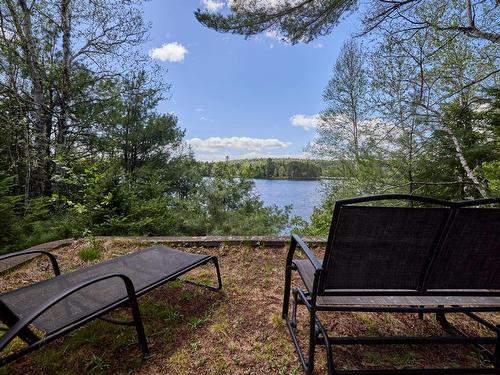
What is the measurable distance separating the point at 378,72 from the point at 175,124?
24.5ft

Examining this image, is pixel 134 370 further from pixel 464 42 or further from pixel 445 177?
pixel 445 177

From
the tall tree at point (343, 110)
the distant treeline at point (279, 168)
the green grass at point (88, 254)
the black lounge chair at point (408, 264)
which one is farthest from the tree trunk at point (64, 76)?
the tall tree at point (343, 110)

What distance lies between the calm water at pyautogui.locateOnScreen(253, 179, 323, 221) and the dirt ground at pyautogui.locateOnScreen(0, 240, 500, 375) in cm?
674

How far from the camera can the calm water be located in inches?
357

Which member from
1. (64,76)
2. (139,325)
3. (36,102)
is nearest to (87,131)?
(64,76)

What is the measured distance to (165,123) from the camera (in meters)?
10.2

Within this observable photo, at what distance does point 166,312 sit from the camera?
6.25 feet

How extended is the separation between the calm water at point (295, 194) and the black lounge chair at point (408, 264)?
740 cm

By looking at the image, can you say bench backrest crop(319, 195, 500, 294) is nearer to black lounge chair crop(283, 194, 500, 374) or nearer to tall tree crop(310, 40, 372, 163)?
black lounge chair crop(283, 194, 500, 374)

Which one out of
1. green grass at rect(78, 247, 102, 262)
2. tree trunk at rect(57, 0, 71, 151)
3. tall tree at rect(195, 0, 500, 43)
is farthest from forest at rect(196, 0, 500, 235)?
tree trunk at rect(57, 0, 71, 151)

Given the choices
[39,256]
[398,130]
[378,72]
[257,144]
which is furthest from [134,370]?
[257,144]

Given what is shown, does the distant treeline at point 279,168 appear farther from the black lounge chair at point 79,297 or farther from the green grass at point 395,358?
the green grass at point 395,358

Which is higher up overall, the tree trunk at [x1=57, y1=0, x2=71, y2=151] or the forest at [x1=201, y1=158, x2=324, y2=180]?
the tree trunk at [x1=57, y1=0, x2=71, y2=151]

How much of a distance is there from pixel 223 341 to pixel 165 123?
9.75m
